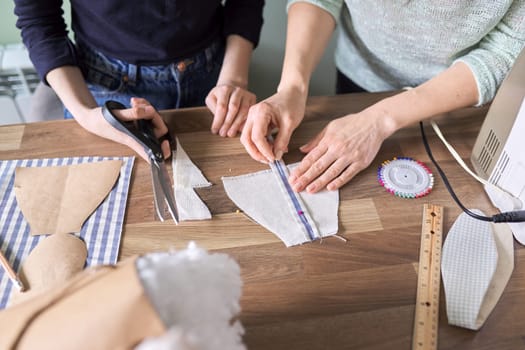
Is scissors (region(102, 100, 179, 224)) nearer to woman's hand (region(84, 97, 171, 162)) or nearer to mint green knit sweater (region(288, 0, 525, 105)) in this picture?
woman's hand (region(84, 97, 171, 162))

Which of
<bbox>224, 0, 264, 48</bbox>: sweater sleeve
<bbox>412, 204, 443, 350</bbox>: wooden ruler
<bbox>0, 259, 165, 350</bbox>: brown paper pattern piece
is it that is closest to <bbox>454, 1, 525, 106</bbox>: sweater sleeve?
<bbox>412, 204, 443, 350</bbox>: wooden ruler

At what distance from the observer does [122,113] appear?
0.75 meters

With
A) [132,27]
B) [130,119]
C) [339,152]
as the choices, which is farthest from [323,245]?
[132,27]

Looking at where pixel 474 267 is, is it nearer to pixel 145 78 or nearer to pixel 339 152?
pixel 339 152

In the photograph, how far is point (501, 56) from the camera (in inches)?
30.5

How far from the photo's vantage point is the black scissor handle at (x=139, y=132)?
2.38 feet

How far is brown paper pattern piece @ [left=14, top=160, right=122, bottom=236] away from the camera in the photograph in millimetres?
646

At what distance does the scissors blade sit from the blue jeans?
0.34 meters

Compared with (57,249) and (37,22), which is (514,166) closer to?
(57,249)

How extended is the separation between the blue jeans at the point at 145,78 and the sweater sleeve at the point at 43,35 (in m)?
0.08

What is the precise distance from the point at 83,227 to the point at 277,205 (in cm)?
30

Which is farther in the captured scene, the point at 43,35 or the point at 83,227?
the point at 43,35

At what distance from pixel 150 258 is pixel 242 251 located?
31cm

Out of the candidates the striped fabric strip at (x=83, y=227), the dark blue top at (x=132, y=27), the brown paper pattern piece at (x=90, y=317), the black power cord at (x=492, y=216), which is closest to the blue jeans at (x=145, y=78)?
the dark blue top at (x=132, y=27)
